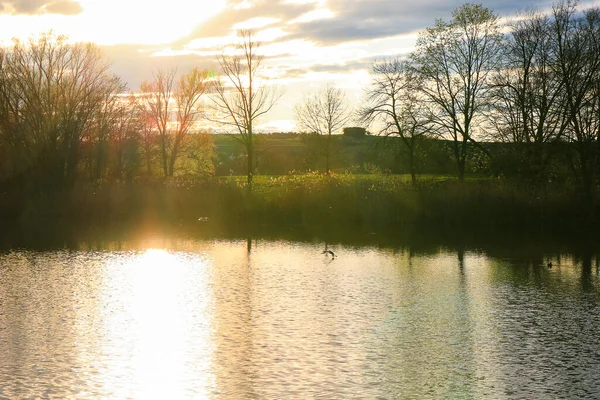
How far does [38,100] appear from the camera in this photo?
48125 millimetres

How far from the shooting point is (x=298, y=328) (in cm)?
1548

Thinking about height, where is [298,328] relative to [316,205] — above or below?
below

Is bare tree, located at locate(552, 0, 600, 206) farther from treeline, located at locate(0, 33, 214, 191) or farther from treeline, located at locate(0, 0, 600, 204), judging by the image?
treeline, located at locate(0, 33, 214, 191)

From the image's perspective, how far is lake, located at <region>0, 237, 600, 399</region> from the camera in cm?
1170

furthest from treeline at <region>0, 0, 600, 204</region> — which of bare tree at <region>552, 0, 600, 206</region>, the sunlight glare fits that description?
the sunlight glare

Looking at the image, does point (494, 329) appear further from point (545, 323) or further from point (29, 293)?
point (29, 293)

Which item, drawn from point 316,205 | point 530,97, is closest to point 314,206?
point 316,205

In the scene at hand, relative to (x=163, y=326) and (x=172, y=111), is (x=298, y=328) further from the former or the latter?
(x=172, y=111)

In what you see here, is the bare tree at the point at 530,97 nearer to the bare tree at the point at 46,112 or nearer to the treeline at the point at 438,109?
the treeline at the point at 438,109

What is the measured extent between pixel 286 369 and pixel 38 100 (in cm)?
4071

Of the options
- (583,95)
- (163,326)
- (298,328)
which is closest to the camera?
(298,328)

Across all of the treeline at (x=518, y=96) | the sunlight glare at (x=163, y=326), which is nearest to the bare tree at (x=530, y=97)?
the treeline at (x=518, y=96)

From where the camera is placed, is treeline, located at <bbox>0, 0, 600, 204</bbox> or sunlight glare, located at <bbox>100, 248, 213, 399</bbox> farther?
treeline, located at <bbox>0, 0, 600, 204</bbox>

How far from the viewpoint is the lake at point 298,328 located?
11.7m
